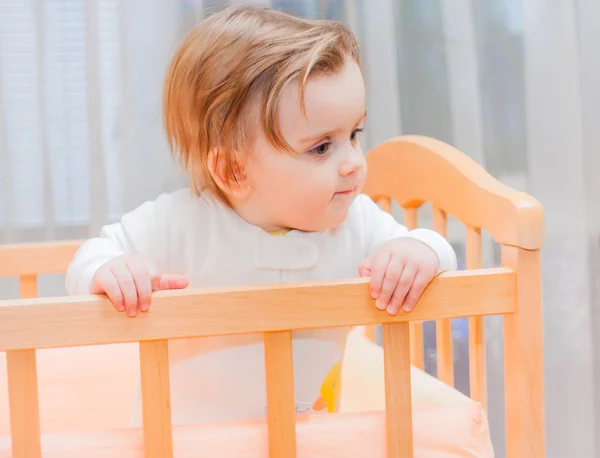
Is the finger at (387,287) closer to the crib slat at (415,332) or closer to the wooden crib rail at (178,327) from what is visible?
the wooden crib rail at (178,327)

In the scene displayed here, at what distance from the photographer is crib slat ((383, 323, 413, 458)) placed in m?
0.82

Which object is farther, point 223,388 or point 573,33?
point 573,33

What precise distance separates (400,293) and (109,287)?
27cm

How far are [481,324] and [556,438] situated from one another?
0.69 m

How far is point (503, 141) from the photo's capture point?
158 cm

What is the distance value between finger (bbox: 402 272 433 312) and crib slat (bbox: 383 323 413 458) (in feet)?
0.07

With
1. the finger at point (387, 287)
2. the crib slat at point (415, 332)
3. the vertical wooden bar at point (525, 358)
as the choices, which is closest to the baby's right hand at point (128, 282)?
the finger at point (387, 287)

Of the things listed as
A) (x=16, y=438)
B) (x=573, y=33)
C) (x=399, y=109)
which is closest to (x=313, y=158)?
(x=16, y=438)

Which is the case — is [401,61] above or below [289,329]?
above

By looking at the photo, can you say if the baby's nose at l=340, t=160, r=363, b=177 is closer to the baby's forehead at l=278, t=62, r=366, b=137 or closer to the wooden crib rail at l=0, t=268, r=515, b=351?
the baby's forehead at l=278, t=62, r=366, b=137

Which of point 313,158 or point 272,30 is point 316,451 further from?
point 272,30

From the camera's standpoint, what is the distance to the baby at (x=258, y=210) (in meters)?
0.89

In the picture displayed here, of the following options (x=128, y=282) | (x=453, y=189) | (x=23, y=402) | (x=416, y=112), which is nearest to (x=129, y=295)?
(x=128, y=282)

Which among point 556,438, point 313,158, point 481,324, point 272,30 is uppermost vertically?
point 272,30
